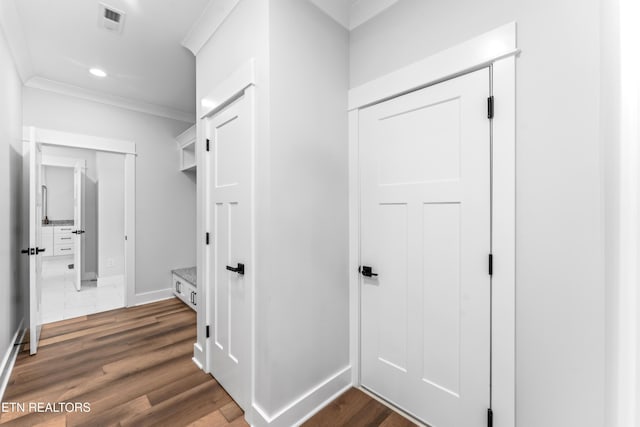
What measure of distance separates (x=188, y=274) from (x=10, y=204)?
72.3 inches

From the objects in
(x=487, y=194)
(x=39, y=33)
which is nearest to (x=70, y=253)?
(x=39, y=33)

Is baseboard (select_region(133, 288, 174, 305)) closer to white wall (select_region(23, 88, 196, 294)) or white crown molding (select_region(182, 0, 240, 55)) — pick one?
white wall (select_region(23, 88, 196, 294))

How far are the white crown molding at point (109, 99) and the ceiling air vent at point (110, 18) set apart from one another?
1.49m

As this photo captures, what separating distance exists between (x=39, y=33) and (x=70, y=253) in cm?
602

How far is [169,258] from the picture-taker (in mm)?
3908

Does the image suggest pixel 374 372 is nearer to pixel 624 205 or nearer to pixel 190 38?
pixel 624 205

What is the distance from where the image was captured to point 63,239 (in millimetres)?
6242

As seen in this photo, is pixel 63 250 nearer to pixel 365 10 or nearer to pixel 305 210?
pixel 305 210

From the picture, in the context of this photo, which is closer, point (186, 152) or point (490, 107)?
point (490, 107)

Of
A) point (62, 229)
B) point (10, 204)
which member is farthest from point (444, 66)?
point (62, 229)

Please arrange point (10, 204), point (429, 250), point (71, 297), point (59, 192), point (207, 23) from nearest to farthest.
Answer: point (429, 250) < point (207, 23) < point (10, 204) < point (71, 297) < point (59, 192)

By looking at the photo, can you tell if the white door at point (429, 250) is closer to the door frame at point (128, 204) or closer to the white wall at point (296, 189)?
the white wall at point (296, 189)

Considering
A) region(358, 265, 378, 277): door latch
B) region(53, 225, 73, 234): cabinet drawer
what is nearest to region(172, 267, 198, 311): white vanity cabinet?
region(358, 265, 378, 277): door latch

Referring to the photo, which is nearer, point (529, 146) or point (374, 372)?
point (529, 146)
